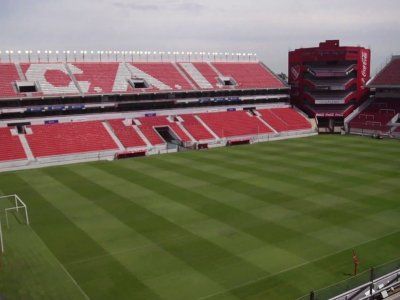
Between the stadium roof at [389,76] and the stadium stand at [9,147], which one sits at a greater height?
the stadium roof at [389,76]

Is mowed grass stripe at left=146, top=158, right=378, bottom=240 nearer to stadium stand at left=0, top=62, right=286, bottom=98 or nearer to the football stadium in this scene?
the football stadium

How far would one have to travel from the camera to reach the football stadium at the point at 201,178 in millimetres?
20484

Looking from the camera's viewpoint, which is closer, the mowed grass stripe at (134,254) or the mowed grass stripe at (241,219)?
the mowed grass stripe at (134,254)

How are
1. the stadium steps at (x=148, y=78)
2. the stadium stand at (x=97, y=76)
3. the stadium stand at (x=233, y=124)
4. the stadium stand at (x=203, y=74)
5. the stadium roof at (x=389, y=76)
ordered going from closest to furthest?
the stadium stand at (x=97, y=76) → the stadium stand at (x=233, y=124) → the stadium steps at (x=148, y=78) → the stadium roof at (x=389, y=76) → the stadium stand at (x=203, y=74)

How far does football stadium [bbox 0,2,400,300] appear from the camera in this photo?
67.2 feet

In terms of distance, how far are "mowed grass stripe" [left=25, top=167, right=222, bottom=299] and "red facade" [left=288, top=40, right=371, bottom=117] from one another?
54547mm

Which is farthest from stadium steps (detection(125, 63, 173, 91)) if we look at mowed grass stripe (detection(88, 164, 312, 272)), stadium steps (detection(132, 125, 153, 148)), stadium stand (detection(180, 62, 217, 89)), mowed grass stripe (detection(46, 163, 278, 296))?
mowed grass stripe (detection(88, 164, 312, 272))

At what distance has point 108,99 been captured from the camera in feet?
206

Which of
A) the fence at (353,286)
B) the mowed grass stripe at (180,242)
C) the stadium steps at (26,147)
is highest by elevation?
the stadium steps at (26,147)

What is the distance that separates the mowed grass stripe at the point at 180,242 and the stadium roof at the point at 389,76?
56810mm

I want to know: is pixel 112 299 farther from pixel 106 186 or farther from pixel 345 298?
pixel 106 186

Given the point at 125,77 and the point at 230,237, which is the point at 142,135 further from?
the point at 230,237

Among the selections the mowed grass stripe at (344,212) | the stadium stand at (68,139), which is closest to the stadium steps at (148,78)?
the stadium stand at (68,139)

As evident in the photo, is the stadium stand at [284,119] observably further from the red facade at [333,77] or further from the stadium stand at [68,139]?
the stadium stand at [68,139]
